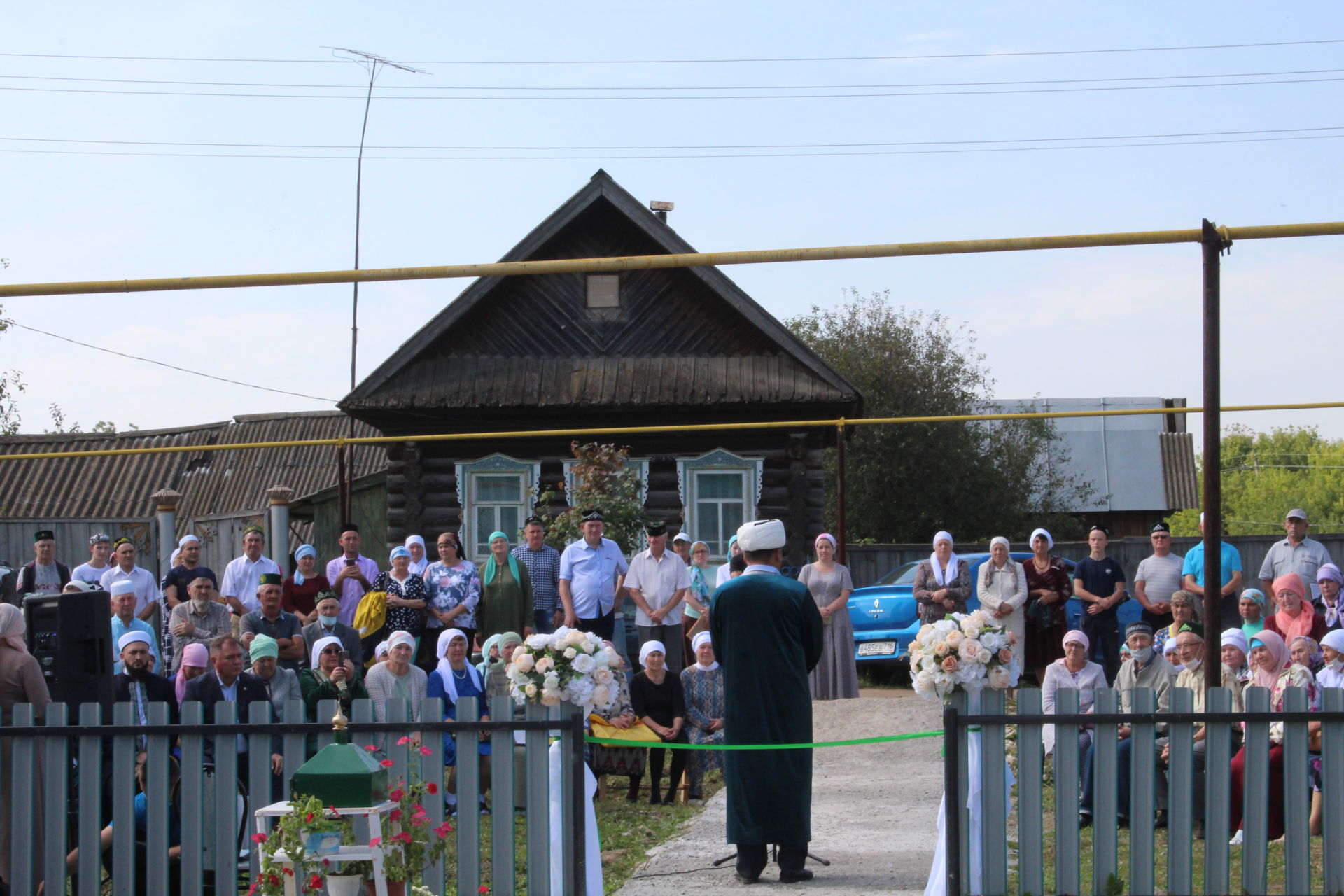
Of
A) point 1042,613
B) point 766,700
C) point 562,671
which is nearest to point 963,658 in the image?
point 766,700

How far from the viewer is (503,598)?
11.8 metres

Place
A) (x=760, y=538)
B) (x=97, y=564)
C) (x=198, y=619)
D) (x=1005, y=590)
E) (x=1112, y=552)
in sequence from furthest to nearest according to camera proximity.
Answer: (x=1112, y=552), (x=1005, y=590), (x=97, y=564), (x=198, y=619), (x=760, y=538)

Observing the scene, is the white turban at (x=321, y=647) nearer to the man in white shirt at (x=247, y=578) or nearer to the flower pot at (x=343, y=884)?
the man in white shirt at (x=247, y=578)

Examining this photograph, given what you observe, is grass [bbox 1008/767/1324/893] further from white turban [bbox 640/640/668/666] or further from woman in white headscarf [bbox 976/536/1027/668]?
woman in white headscarf [bbox 976/536/1027/668]

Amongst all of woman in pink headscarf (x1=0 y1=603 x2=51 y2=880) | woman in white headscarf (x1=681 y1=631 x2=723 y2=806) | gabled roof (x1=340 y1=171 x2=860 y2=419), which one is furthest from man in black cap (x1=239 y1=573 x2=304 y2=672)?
gabled roof (x1=340 y1=171 x2=860 y2=419)

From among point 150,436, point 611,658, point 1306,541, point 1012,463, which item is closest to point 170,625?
point 611,658

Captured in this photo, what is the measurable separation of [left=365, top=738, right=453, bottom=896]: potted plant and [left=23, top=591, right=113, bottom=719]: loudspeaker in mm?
2518

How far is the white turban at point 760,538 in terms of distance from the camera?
715 centimetres

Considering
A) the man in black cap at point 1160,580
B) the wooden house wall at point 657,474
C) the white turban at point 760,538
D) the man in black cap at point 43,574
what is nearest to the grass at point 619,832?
the white turban at point 760,538

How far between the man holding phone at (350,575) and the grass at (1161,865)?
6083mm

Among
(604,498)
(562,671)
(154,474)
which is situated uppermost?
(154,474)

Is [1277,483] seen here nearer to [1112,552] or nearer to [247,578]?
[1112,552]

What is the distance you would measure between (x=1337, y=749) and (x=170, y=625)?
8153mm

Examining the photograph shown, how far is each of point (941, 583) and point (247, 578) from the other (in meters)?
5.88
